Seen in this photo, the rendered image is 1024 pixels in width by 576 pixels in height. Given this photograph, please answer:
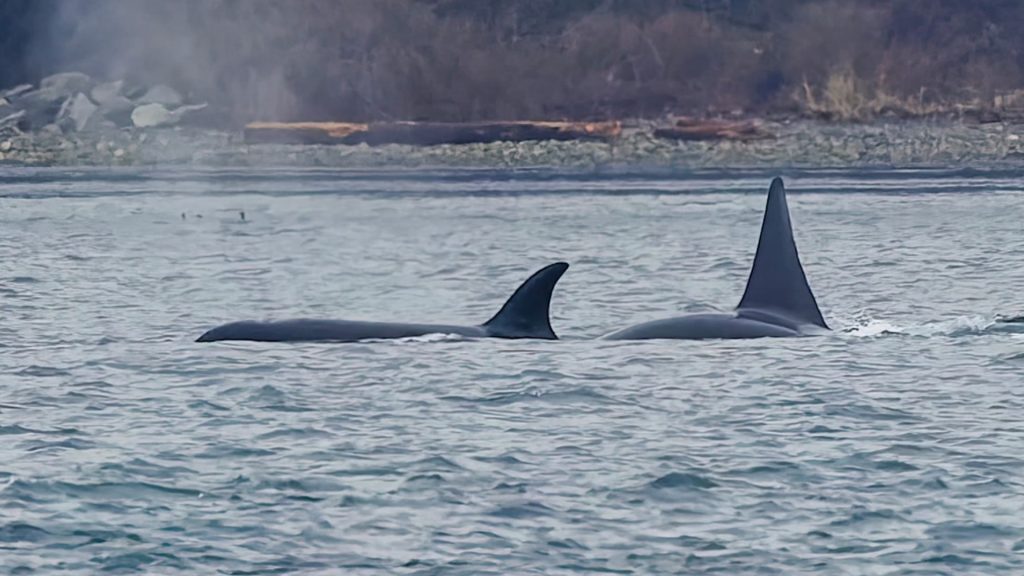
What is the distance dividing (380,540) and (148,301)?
1562 centimetres

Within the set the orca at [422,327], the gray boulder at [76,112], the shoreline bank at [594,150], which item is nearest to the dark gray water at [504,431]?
the orca at [422,327]

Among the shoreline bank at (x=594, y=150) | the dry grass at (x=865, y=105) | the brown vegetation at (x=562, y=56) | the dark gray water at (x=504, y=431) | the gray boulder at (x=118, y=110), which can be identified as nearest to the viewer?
the dark gray water at (x=504, y=431)

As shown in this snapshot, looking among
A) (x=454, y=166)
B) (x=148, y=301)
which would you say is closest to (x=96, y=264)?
(x=148, y=301)

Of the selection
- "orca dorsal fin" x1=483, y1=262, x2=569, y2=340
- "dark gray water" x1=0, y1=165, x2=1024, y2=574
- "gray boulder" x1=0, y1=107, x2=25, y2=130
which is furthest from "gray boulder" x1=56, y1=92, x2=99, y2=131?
"orca dorsal fin" x1=483, y1=262, x2=569, y2=340

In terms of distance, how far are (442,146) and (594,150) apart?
5.02m

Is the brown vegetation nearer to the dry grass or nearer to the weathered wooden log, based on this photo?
the dry grass

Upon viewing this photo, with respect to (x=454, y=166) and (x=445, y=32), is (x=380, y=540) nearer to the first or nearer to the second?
(x=454, y=166)

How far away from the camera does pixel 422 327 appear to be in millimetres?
20250

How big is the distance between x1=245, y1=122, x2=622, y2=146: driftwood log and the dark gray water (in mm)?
36687

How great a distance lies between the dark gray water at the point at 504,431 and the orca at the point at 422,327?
22 centimetres

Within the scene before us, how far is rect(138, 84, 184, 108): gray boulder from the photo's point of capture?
237ft

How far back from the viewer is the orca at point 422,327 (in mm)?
19703

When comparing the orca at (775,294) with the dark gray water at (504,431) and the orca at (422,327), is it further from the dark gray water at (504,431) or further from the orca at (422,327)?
the orca at (422,327)

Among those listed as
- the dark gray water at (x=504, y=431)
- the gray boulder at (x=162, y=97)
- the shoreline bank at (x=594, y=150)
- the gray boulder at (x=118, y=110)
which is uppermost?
the gray boulder at (x=162, y=97)
